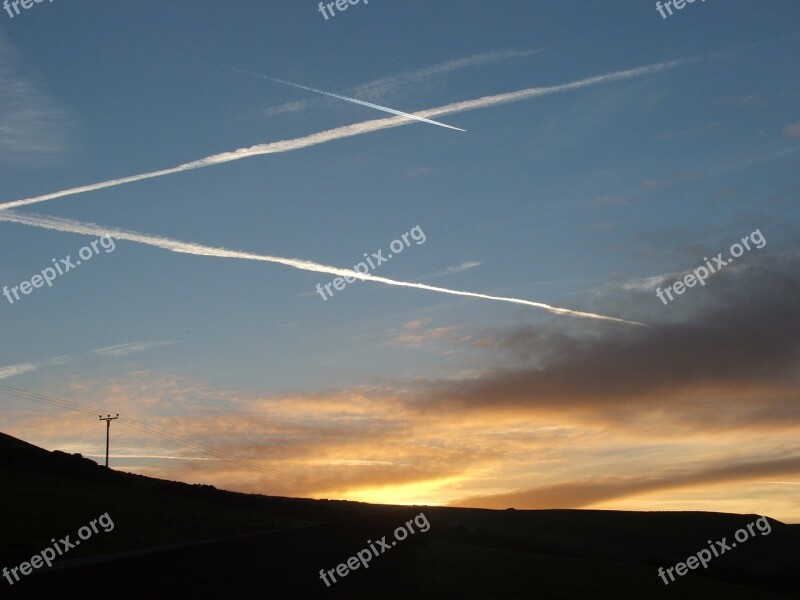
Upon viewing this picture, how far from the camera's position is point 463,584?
125 feet

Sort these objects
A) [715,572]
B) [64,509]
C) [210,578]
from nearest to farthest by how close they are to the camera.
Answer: [210,578] → [64,509] → [715,572]

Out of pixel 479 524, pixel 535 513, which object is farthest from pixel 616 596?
pixel 535 513

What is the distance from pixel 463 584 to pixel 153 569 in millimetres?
27381

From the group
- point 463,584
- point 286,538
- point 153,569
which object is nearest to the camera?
point 153,569

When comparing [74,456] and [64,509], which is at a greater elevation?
[74,456]

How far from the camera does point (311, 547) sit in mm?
17078

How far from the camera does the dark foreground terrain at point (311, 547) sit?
13.7 meters

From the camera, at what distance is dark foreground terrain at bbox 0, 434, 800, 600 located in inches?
539

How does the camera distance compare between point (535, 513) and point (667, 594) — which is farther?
point (535, 513)

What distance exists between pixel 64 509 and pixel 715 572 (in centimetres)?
4824

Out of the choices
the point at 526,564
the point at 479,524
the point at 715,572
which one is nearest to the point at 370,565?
the point at 526,564

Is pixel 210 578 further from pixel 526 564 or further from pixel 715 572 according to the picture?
pixel 715 572

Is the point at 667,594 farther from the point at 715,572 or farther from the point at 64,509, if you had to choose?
the point at 64,509

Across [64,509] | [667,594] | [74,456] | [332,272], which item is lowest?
[667,594]
